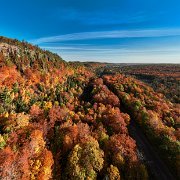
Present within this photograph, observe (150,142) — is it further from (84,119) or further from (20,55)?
(20,55)

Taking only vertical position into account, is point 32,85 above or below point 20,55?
below

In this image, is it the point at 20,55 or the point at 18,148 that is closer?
the point at 18,148

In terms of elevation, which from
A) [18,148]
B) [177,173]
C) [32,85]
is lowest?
[177,173]

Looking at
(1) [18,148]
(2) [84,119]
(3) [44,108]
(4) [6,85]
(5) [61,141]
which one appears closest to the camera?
(1) [18,148]

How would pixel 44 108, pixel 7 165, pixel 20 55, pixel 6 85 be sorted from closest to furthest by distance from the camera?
1. pixel 7 165
2. pixel 44 108
3. pixel 6 85
4. pixel 20 55

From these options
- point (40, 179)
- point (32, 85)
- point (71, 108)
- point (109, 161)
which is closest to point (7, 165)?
point (40, 179)

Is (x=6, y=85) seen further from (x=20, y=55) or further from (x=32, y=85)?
(x=20, y=55)

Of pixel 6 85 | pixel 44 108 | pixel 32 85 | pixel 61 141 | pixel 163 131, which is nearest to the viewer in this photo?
pixel 61 141

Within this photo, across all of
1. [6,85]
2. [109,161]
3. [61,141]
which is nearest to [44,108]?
[6,85]

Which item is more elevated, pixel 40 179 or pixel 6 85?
pixel 6 85
